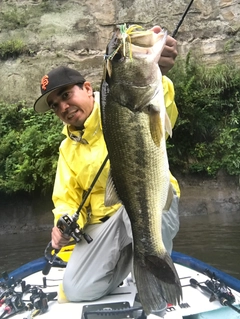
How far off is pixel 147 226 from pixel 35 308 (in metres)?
1.30

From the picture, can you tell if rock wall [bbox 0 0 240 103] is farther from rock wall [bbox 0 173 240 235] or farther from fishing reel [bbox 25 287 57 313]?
fishing reel [bbox 25 287 57 313]

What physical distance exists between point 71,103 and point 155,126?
1108 mm

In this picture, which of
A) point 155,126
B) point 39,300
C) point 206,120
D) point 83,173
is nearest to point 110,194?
point 155,126

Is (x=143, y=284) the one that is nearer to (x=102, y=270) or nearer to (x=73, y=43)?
(x=102, y=270)

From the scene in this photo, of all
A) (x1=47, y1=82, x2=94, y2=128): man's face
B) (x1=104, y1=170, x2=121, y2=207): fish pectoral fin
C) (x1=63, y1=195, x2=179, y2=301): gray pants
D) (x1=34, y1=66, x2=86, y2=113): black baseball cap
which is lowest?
(x1=63, y1=195, x2=179, y2=301): gray pants

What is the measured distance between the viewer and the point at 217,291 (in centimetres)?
308

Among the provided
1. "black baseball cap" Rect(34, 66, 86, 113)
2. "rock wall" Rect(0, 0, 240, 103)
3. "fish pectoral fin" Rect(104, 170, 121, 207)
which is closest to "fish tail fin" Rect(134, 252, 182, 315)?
"fish pectoral fin" Rect(104, 170, 121, 207)

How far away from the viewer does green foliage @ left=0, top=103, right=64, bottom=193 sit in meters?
10.5

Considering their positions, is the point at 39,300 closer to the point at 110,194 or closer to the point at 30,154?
the point at 110,194

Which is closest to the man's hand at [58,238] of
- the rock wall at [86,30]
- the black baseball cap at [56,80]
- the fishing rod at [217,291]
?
the black baseball cap at [56,80]

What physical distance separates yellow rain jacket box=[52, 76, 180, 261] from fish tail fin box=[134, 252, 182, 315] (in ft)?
2.90

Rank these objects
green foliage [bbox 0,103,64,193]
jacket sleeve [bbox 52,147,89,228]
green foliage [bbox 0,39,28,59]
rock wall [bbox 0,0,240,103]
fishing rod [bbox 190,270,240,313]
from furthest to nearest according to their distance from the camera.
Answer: green foliage [bbox 0,39,28,59], rock wall [bbox 0,0,240,103], green foliage [bbox 0,103,64,193], jacket sleeve [bbox 52,147,89,228], fishing rod [bbox 190,270,240,313]

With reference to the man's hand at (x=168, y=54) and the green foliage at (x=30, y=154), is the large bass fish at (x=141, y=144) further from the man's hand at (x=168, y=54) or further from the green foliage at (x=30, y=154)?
the green foliage at (x=30, y=154)

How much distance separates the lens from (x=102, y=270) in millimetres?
3074
